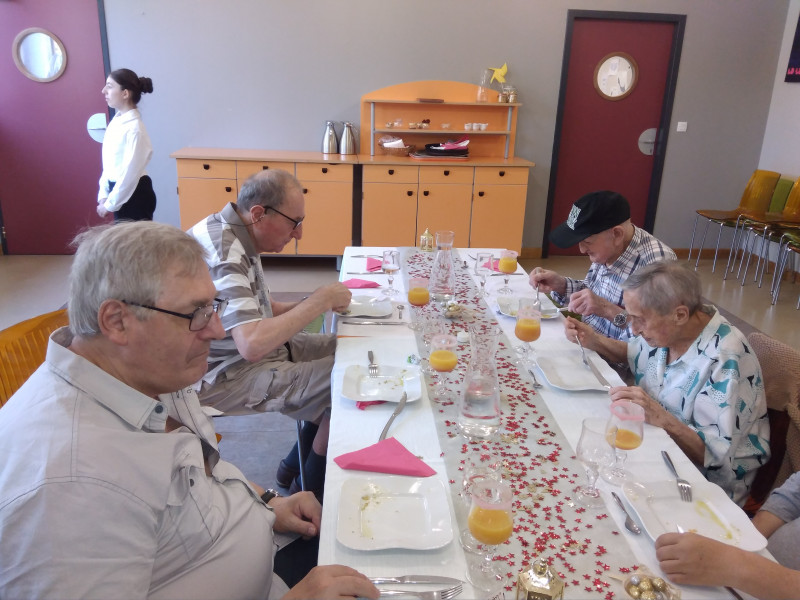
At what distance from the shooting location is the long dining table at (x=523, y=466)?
1117mm

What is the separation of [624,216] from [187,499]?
1924 millimetres

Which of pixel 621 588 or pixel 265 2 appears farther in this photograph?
pixel 265 2

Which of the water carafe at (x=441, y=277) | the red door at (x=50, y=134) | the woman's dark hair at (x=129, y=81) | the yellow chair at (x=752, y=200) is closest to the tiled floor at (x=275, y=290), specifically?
the red door at (x=50, y=134)

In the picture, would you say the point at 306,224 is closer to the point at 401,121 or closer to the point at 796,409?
the point at 401,121

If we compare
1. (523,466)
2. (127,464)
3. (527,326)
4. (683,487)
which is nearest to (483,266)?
(527,326)

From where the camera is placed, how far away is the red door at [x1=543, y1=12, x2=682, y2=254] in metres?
5.58

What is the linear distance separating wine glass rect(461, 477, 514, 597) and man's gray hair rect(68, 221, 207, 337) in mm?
701

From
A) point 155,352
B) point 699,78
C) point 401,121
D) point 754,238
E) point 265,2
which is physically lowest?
point 754,238

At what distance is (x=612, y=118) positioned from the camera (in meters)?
5.80

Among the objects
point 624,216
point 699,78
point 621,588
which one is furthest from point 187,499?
point 699,78

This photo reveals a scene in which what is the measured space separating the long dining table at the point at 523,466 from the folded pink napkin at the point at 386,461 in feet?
0.07

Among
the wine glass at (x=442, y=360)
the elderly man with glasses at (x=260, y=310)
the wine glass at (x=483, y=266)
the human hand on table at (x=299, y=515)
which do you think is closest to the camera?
the human hand on table at (x=299, y=515)

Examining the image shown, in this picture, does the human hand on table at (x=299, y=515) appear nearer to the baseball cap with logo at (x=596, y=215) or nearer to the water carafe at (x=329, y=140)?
the baseball cap with logo at (x=596, y=215)

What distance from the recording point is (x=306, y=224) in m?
5.19
